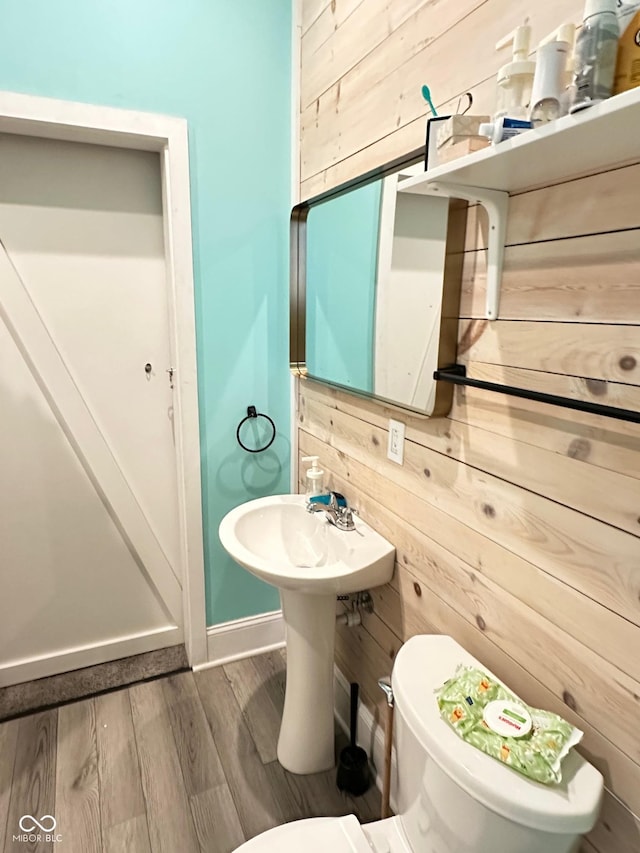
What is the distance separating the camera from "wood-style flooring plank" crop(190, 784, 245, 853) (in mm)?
1438

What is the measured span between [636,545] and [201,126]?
1.78 metres

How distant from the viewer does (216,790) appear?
1598 millimetres

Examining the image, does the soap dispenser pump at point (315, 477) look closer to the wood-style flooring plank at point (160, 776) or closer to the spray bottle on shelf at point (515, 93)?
the wood-style flooring plank at point (160, 776)

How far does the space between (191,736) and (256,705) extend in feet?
0.85

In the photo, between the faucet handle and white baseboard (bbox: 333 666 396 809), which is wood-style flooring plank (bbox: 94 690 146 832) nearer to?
white baseboard (bbox: 333 666 396 809)

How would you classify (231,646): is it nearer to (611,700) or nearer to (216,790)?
(216,790)

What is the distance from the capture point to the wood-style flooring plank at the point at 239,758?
1.52 m

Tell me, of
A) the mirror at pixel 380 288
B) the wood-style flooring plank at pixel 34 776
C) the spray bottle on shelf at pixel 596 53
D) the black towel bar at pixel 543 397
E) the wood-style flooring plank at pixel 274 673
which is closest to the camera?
the spray bottle on shelf at pixel 596 53

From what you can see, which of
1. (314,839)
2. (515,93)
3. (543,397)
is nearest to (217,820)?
(314,839)

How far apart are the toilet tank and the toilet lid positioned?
0.36 ft

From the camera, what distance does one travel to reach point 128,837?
146 centimetres

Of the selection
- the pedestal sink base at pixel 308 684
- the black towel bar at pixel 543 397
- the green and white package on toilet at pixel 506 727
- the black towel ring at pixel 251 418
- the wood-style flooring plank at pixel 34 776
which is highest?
the black towel bar at pixel 543 397

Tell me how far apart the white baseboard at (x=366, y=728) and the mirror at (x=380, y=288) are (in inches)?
42.9

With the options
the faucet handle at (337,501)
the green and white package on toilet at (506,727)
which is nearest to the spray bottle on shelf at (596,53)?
the green and white package on toilet at (506,727)
